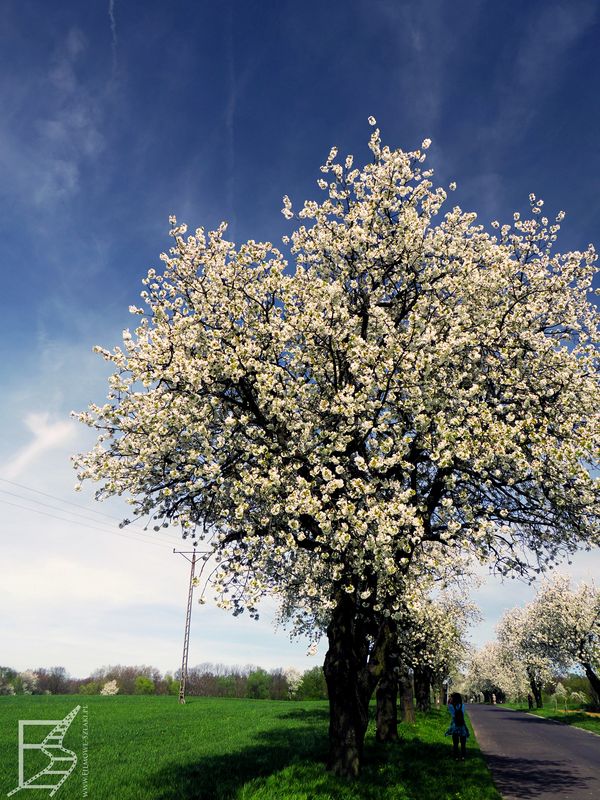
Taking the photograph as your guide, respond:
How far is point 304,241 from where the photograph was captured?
18000 mm

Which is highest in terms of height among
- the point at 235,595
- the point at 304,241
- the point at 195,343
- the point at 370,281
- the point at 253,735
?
the point at 304,241

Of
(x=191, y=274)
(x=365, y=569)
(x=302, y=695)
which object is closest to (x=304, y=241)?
(x=191, y=274)

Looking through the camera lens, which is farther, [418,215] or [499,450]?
[418,215]

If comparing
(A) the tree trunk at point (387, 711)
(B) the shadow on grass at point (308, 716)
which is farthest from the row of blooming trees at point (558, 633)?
(A) the tree trunk at point (387, 711)

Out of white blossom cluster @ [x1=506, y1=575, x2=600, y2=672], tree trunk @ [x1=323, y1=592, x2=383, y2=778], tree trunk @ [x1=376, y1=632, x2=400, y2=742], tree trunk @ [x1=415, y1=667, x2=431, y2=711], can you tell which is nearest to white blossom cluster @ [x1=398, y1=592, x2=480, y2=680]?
tree trunk @ [x1=415, y1=667, x2=431, y2=711]

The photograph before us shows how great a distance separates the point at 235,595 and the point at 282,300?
8.22 meters

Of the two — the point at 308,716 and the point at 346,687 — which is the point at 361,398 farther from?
the point at 308,716

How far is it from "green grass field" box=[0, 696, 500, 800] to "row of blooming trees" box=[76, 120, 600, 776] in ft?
6.22

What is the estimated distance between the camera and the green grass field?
13.4 meters

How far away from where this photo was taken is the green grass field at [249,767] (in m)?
13.4

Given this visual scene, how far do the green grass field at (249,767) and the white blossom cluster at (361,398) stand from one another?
433cm

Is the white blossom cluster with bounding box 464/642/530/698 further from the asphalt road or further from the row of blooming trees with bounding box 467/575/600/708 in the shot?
the asphalt road

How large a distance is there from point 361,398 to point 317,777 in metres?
9.39

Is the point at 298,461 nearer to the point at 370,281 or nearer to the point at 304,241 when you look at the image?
the point at 370,281
